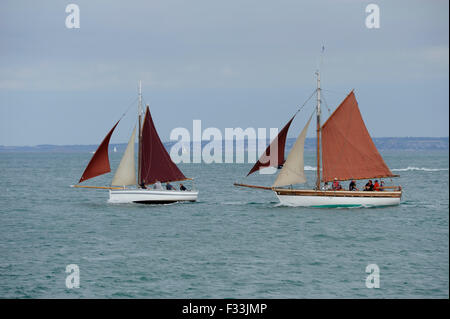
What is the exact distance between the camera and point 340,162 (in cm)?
4962

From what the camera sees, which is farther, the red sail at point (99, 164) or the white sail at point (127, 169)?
the white sail at point (127, 169)

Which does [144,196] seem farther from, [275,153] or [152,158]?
[275,153]

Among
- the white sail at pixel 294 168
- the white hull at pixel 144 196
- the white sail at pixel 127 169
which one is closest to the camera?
the white sail at pixel 294 168

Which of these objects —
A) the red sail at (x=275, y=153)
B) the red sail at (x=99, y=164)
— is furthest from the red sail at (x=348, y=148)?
the red sail at (x=99, y=164)

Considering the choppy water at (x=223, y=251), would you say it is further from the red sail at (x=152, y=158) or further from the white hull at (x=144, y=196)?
the red sail at (x=152, y=158)

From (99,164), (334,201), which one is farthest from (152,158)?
(334,201)

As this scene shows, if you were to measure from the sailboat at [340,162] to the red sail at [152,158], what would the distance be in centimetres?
834

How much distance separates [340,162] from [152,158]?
1571 centimetres

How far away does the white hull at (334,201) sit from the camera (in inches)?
1956

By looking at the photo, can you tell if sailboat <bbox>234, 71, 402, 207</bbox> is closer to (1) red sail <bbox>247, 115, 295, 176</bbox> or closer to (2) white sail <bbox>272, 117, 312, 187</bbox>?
(2) white sail <bbox>272, 117, 312, 187</bbox>
